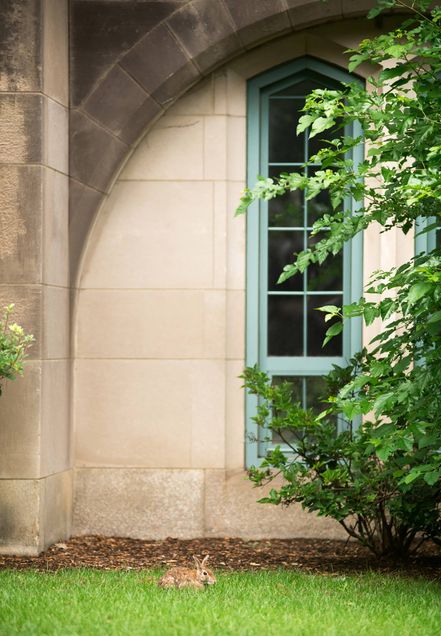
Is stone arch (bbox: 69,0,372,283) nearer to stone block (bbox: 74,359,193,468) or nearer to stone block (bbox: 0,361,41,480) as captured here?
stone block (bbox: 74,359,193,468)

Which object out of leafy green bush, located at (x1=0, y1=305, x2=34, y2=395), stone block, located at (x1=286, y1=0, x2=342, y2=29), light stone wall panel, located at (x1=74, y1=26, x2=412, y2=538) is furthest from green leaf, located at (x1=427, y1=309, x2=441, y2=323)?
stone block, located at (x1=286, y1=0, x2=342, y2=29)

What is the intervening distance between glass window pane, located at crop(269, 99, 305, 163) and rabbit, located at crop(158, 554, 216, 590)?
153 inches

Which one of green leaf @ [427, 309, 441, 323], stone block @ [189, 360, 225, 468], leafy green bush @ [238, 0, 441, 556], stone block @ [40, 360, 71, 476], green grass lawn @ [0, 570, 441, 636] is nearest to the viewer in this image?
green grass lawn @ [0, 570, 441, 636]

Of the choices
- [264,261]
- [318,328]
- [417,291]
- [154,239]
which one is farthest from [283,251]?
[417,291]

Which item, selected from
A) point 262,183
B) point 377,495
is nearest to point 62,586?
point 377,495

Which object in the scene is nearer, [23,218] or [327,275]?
[23,218]

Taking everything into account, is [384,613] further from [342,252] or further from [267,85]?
[267,85]

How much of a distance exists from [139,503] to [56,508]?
29.7 inches

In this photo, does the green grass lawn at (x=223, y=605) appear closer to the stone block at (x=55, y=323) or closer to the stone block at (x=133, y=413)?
the stone block at (x=133, y=413)

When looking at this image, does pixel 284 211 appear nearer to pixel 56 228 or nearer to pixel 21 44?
pixel 56 228

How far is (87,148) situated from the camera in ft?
28.1

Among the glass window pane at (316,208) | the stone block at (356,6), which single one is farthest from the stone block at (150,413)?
the stone block at (356,6)

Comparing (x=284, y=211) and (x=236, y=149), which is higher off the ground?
(x=236, y=149)

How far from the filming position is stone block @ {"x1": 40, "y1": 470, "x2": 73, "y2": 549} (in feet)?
26.2
